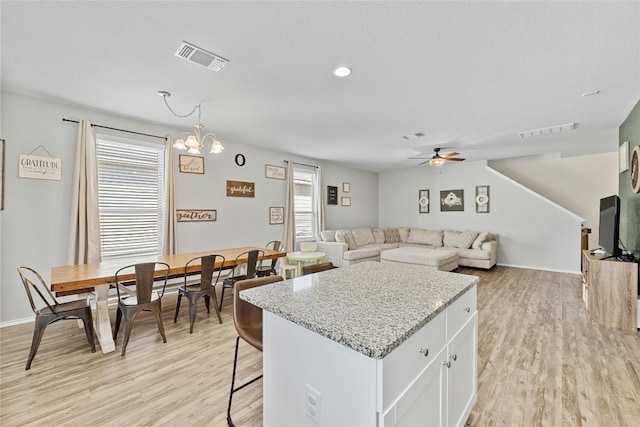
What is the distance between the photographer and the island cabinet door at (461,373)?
4.42 feet

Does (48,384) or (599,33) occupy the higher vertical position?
(599,33)

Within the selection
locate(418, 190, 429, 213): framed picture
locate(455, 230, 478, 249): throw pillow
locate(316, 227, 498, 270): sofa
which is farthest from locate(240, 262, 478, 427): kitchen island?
locate(418, 190, 429, 213): framed picture

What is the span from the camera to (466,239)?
641 centimetres

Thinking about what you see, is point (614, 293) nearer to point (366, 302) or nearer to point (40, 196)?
point (366, 302)

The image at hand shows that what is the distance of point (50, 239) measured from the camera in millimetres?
3275

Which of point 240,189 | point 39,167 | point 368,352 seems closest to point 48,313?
point 39,167

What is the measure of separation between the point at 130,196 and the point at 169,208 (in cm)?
52

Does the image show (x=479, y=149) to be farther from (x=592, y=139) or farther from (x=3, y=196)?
(x=3, y=196)

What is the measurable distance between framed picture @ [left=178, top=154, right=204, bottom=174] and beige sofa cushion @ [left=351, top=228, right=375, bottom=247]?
3.84 m

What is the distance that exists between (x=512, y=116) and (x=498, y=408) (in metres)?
3.42

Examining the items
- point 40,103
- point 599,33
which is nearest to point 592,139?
→ point 599,33

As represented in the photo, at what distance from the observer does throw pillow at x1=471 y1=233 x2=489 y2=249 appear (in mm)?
6141

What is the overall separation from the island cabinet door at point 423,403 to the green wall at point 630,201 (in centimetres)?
378

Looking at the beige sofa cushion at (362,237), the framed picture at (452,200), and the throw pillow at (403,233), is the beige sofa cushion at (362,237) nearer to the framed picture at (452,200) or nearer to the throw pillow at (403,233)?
the throw pillow at (403,233)
